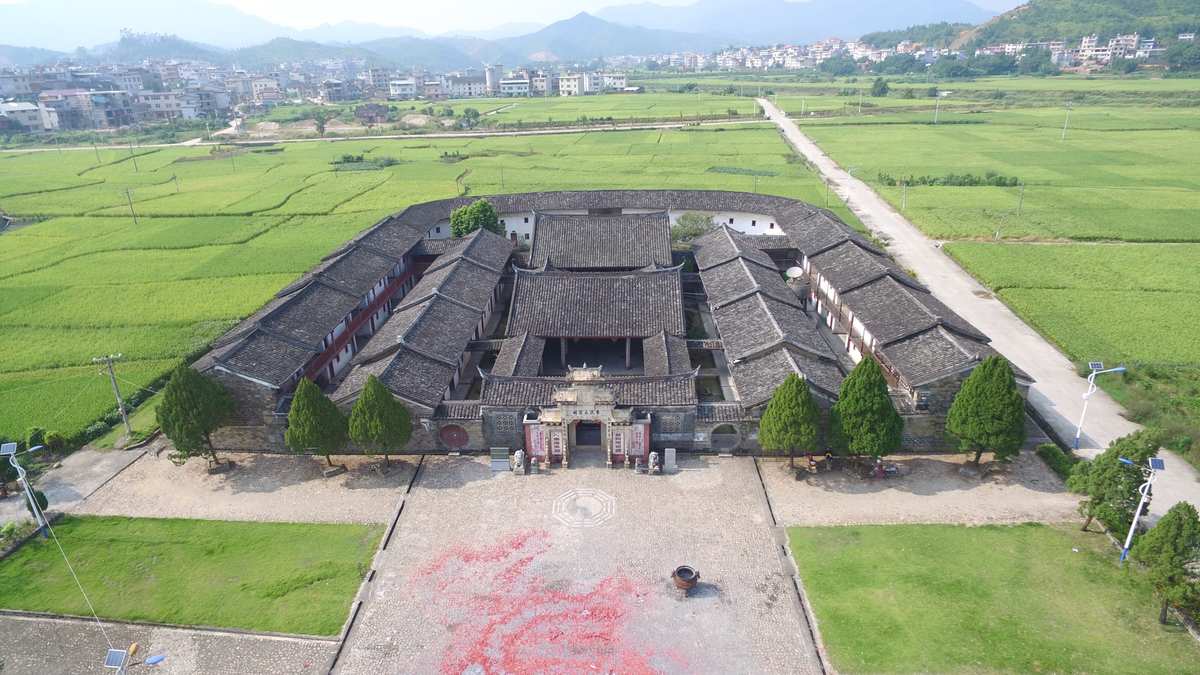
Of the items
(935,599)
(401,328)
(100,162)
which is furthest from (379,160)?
(935,599)

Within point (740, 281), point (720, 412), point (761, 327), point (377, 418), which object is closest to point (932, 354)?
point (761, 327)

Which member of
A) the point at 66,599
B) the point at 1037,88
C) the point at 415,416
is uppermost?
the point at 1037,88

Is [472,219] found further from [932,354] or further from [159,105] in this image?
[159,105]

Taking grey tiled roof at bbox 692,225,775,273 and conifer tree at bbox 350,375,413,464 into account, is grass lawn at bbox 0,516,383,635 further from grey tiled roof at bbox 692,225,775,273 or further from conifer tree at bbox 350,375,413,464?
grey tiled roof at bbox 692,225,775,273

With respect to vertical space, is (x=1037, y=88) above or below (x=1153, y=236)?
above

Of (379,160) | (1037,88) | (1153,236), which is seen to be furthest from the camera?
(1037,88)

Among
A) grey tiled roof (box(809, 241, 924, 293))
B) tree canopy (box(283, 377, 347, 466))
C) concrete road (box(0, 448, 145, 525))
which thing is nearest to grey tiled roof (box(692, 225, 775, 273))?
grey tiled roof (box(809, 241, 924, 293))

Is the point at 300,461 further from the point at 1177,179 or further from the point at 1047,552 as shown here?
the point at 1177,179
